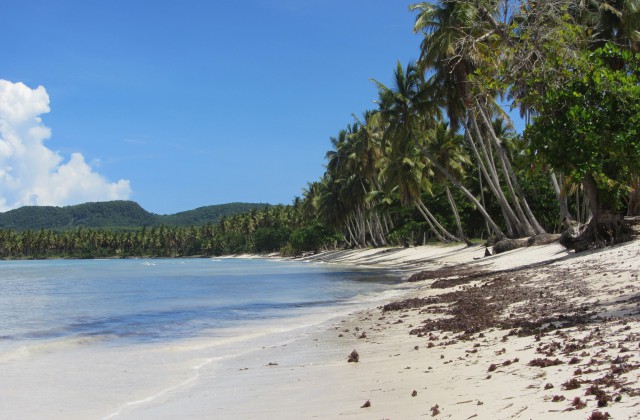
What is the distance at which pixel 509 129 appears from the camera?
39969 mm

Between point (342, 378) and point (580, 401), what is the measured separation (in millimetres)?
3208

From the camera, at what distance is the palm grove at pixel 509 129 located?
9.52 metres

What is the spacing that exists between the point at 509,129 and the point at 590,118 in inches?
1278

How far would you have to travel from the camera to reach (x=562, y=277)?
14188mm

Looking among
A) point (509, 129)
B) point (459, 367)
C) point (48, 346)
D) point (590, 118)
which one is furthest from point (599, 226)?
point (509, 129)

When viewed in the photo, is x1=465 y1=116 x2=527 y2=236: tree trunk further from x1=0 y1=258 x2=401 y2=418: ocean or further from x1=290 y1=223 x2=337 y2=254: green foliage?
x1=290 y1=223 x2=337 y2=254: green foliage

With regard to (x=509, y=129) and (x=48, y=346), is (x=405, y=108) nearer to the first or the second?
(x=509, y=129)

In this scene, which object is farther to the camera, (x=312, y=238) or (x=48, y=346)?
(x=312, y=238)

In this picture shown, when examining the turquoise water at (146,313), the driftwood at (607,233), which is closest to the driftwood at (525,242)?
the driftwood at (607,233)

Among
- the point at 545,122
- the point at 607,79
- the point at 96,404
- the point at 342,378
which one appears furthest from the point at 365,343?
the point at 607,79

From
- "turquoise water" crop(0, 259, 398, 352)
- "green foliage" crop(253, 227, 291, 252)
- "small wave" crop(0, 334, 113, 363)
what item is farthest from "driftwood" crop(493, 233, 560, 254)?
"green foliage" crop(253, 227, 291, 252)

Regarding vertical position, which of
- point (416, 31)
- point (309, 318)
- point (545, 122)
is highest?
point (416, 31)

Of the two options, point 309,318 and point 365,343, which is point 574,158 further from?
point 309,318

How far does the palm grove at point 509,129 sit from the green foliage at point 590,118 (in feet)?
0.08
